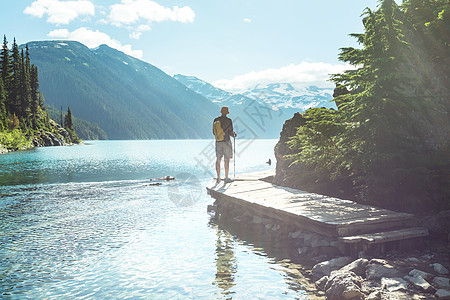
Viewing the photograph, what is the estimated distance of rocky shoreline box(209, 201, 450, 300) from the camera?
6.03 m

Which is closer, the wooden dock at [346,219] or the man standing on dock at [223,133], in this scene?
the wooden dock at [346,219]

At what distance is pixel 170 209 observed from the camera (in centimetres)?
1775

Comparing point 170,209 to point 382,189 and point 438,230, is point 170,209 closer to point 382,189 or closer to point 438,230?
point 382,189

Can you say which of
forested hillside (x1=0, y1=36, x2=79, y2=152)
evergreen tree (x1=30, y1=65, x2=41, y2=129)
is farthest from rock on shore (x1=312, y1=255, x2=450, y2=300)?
evergreen tree (x1=30, y1=65, x2=41, y2=129)

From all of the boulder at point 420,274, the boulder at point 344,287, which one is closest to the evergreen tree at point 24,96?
the boulder at point 344,287

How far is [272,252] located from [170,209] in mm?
8896

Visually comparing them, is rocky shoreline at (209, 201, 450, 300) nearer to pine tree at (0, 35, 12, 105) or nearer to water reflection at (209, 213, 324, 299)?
water reflection at (209, 213, 324, 299)

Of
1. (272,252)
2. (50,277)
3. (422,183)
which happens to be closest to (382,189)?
(422,183)

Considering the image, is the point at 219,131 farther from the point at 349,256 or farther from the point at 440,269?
the point at 440,269

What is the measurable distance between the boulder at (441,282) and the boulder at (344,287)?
1262 millimetres

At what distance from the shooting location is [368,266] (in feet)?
23.0

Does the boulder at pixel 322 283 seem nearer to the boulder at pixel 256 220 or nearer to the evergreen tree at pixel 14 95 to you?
the boulder at pixel 256 220

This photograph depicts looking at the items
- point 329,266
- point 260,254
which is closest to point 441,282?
point 329,266

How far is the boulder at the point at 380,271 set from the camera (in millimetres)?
6645
